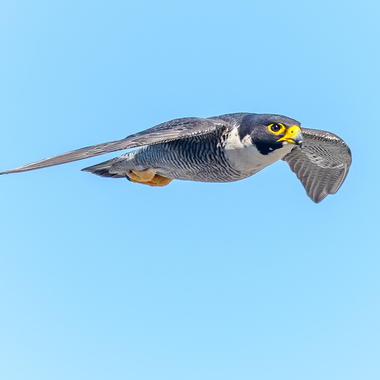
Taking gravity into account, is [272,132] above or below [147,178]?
below

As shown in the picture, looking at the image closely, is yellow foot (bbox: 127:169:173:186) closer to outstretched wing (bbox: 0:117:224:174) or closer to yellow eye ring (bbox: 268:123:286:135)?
outstretched wing (bbox: 0:117:224:174)

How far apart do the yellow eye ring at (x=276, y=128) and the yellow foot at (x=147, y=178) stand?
2939 mm

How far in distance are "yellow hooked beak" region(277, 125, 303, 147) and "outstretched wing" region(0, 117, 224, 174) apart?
126cm

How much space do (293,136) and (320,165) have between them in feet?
12.7

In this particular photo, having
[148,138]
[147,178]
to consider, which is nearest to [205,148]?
[148,138]

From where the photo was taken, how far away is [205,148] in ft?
40.6

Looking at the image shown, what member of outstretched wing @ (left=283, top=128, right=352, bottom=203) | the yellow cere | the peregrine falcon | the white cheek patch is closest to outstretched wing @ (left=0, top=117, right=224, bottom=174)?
the peregrine falcon

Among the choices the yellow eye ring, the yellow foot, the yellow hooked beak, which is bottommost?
the yellow hooked beak

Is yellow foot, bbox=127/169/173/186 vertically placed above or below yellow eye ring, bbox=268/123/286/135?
above

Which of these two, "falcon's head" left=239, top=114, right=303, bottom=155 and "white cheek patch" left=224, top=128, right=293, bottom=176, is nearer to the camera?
"falcon's head" left=239, top=114, right=303, bottom=155

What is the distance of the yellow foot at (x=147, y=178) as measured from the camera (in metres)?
13.7

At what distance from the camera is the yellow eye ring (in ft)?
38.4

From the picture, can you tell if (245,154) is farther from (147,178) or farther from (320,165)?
(320,165)

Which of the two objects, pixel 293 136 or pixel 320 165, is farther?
pixel 320 165
